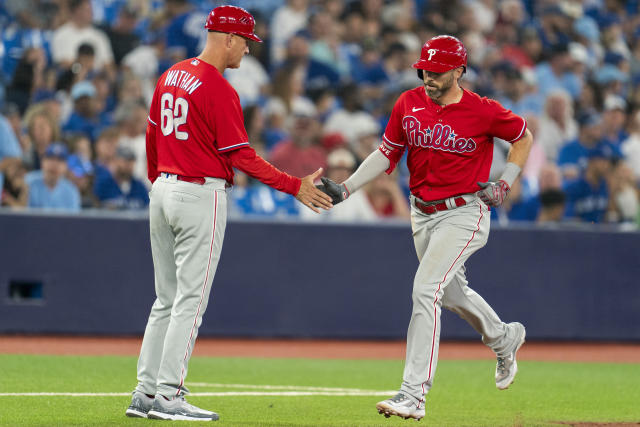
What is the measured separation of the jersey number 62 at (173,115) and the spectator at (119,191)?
17.1 feet

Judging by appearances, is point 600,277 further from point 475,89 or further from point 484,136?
point 484,136

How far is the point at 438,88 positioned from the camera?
589 cm

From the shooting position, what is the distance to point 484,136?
6.03m

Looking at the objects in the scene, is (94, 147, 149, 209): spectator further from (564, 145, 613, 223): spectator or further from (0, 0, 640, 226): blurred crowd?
(564, 145, 613, 223): spectator

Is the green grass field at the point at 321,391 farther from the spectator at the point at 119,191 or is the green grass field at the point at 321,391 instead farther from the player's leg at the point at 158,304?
the spectator at the point at 119,191

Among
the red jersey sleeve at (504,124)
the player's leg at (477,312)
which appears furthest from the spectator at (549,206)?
the red jersey sleeve at (504,124)

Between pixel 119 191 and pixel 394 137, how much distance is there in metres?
5.34

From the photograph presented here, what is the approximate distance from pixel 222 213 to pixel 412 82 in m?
8.76

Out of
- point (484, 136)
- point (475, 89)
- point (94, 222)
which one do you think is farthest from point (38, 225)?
point (475, 89)

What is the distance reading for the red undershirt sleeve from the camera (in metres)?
5.59

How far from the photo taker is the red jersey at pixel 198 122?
5516 mm

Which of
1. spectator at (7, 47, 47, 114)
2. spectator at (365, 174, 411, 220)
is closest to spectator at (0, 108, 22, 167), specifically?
spectator at (7, 47, 47, 114)

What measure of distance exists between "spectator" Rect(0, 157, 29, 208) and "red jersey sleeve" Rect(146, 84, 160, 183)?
16.8 feet

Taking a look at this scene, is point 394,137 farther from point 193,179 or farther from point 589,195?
point 589,195
